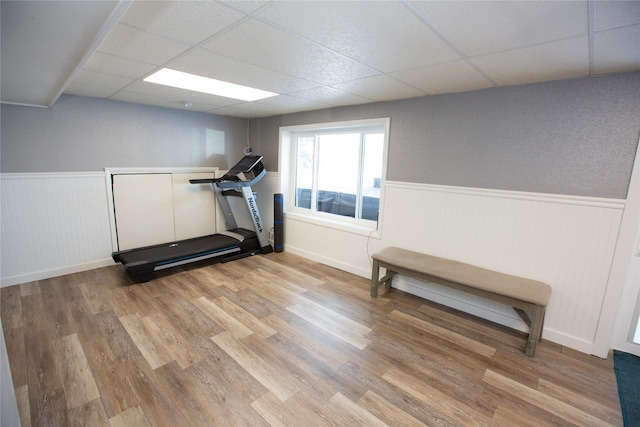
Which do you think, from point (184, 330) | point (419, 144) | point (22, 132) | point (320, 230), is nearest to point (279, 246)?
point (320, 230)

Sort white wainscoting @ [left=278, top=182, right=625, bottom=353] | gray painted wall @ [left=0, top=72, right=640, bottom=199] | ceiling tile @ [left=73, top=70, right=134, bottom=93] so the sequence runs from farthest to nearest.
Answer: ceiling tile @ [left=73, top=70, right=134, bottom=93] → white wainscoting @ [left=278, top=182, right=625, bottom=353] → gray painted wall @ [left=0, top=72, right=640, bottom=199]

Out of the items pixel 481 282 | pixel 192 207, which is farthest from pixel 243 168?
pixel 481 282

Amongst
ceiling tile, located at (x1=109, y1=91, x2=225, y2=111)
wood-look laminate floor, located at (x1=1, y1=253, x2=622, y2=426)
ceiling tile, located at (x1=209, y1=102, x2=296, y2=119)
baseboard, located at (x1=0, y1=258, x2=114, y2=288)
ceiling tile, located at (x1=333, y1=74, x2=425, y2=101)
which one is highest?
ceiling tile, located at (x1=333, y1=74, x2=425, y2=101)

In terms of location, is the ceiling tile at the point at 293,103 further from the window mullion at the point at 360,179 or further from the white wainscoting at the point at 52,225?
the white wainscoting at the point at 52,225

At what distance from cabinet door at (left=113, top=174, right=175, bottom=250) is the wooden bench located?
132 inches

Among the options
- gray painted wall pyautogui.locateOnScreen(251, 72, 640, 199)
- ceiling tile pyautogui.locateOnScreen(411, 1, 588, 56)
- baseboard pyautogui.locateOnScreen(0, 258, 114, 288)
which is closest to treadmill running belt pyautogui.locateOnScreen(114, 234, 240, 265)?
baseboard pyautogui.locateOnScreen(0, 258, 114, 288)

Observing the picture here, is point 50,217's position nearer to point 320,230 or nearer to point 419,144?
point 320,230

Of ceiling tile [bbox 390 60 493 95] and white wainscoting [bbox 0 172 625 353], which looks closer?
ceiling tile [bbox 390 60 493 95]

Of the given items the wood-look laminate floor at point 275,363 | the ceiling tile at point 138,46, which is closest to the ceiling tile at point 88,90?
the ceiling tile at point 138,46

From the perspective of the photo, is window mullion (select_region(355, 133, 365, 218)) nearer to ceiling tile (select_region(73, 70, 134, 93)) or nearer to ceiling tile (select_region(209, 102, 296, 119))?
ceiling tile (select_region(209, 102, 296, 119))

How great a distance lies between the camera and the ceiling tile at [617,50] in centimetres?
160

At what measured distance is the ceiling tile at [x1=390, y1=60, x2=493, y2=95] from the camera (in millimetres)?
2301

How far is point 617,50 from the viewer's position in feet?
6.00

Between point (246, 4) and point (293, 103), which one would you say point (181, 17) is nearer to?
point (246, 4)
